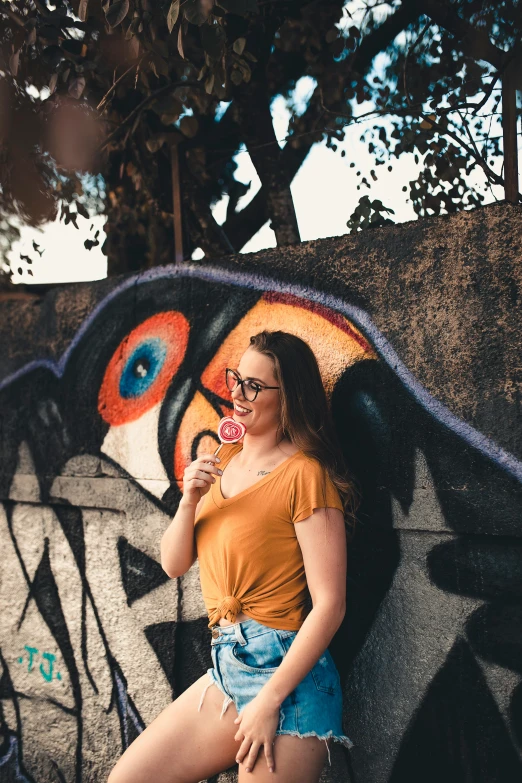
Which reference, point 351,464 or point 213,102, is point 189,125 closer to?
point 213,102

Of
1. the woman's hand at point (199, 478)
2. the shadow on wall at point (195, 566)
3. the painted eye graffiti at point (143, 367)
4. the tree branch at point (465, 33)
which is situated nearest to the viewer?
the woman's hand at point (199, 478)

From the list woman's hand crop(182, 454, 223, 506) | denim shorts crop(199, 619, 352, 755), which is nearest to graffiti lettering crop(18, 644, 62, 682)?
denim shorts crop(199, 619, 352, 755)

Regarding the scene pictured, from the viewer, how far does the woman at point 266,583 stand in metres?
1.85

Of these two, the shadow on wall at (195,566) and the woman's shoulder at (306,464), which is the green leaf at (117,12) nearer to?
the shadow on wall at (195,566)

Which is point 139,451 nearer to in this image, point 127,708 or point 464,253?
point 127,708

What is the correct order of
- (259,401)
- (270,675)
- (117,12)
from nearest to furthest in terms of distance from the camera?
1. (270,675)
2. (259,401)
3. (117,12)

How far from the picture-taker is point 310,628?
185 centimetres

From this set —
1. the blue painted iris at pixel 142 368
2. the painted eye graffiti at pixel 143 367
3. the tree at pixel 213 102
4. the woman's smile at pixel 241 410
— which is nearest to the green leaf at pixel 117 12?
the tree at pixel 213 102

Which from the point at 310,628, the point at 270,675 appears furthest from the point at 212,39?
the point at 270,675

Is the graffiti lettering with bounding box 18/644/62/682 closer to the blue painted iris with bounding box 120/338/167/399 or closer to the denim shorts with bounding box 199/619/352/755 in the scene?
the blue painted iris with bounding box 120/338/167/399

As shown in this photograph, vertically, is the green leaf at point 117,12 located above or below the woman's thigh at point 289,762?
above

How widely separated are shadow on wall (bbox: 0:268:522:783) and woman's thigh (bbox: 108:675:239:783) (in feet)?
1.97

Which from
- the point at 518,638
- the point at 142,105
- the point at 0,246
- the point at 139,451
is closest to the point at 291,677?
the point at 518,638

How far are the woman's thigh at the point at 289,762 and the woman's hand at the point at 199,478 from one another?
715 millimetres
